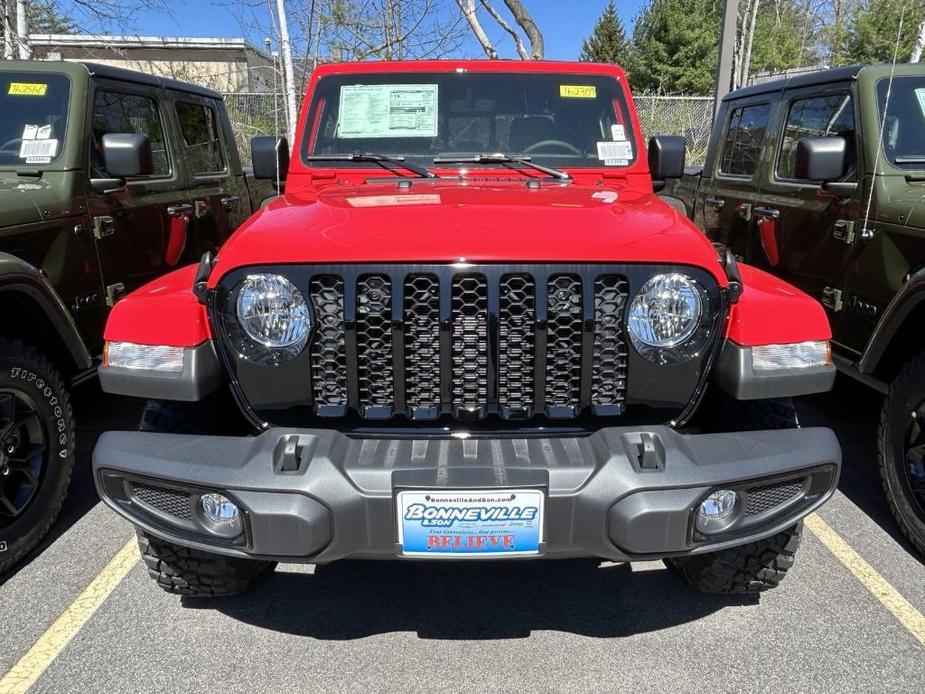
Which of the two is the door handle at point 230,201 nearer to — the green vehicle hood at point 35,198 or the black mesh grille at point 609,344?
the green vehicle hood at point 35,198

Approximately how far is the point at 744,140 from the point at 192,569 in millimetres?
4499

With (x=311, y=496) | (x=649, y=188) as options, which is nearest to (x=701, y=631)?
(x=311, y=496)

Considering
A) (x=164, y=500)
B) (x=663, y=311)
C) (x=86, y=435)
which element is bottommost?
(x=86, y=435)

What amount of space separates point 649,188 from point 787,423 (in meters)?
1.39

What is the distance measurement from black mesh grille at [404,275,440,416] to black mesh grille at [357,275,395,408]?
5 centimetres

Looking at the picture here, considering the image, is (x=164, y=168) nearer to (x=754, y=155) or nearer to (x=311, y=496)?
(x=311, y=496)

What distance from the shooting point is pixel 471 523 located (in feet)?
6.30

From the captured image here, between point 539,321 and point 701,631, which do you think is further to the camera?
point 701,631

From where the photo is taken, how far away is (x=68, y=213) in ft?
11.3

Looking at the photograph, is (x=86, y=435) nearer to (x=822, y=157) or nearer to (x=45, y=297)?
(x=45, y=297)

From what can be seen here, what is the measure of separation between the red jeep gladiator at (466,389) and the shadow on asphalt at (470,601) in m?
0.69

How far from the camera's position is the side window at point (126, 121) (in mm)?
3834

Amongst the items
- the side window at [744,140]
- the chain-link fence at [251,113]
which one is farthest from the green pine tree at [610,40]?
the side window at [744,140]

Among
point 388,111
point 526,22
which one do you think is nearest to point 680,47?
point 526,22
